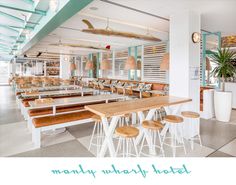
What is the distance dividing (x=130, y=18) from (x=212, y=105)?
344 centimetres

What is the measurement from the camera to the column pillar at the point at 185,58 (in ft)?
Answer: 11.3

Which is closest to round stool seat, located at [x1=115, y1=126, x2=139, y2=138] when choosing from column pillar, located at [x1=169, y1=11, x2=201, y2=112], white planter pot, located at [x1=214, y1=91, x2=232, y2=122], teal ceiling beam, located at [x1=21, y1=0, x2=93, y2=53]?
column pillar, located at [x1=169, y1=11, x2=201, y2=112]

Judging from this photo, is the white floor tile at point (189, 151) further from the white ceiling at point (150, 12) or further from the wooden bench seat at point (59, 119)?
the white ceiling at point (150, 12)

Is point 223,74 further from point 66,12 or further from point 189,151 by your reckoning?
point 66,12

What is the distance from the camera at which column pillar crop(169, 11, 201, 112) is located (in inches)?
136

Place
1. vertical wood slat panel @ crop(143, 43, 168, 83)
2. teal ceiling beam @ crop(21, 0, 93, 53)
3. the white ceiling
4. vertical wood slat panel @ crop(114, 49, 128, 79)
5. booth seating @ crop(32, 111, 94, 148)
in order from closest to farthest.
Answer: teal ceiling beam @ crop(21, 0, 93, 53), booth seating @ crop(32, 111, 94, 148), the white ceiling, vertical wood slat panel @ crop(143, 43, 168, 83), vertical wood slat panel @ crop(114, 49, 128, 79)

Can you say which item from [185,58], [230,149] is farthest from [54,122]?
[230,149]

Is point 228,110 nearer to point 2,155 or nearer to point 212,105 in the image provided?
point 212,105

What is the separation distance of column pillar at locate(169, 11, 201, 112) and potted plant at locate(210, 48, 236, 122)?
4.60ft

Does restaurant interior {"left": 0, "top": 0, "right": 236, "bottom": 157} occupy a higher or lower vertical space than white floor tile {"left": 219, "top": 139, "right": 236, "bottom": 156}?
higher

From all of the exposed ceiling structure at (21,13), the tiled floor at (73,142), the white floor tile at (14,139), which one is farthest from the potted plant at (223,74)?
the white floor tile at (14,139)

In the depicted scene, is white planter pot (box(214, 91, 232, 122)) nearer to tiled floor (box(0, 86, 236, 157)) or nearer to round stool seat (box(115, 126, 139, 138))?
tiled floor (box(0, 86, 236, 157))

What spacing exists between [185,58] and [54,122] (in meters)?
2.82
